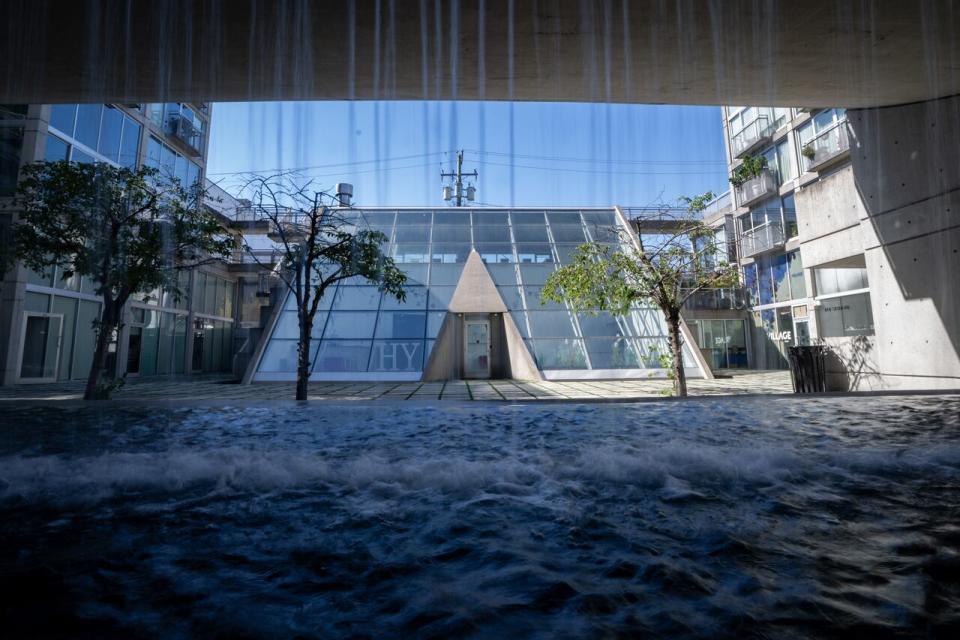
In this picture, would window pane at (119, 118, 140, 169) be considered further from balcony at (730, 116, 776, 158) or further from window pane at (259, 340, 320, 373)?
balcony at (730, 116, 776, 158)

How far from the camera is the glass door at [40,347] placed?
12.5 m

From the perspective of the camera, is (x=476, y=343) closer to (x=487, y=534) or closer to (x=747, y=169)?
(x=487, y=534)

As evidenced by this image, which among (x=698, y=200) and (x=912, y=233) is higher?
(x=698, y=200)

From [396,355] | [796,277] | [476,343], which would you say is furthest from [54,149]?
[796,277]

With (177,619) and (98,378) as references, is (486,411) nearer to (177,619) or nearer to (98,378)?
(177,619)

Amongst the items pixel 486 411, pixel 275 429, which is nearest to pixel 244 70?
pixel 275 429

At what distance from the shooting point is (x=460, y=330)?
49.8ft

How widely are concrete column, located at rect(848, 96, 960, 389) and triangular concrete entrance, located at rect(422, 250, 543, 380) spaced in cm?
741

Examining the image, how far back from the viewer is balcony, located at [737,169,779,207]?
728 inches

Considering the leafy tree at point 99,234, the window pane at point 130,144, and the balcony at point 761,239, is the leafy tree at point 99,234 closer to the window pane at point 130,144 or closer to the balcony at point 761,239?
the window pane at point 130,144

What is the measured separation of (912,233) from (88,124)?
20.5 meters

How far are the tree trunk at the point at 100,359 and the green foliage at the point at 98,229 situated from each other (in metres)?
0.37

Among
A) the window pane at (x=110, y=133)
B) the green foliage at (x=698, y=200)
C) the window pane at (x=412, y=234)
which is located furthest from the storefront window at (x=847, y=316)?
the window pane at (x=110, y=133)

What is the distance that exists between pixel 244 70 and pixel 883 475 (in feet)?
23.7
